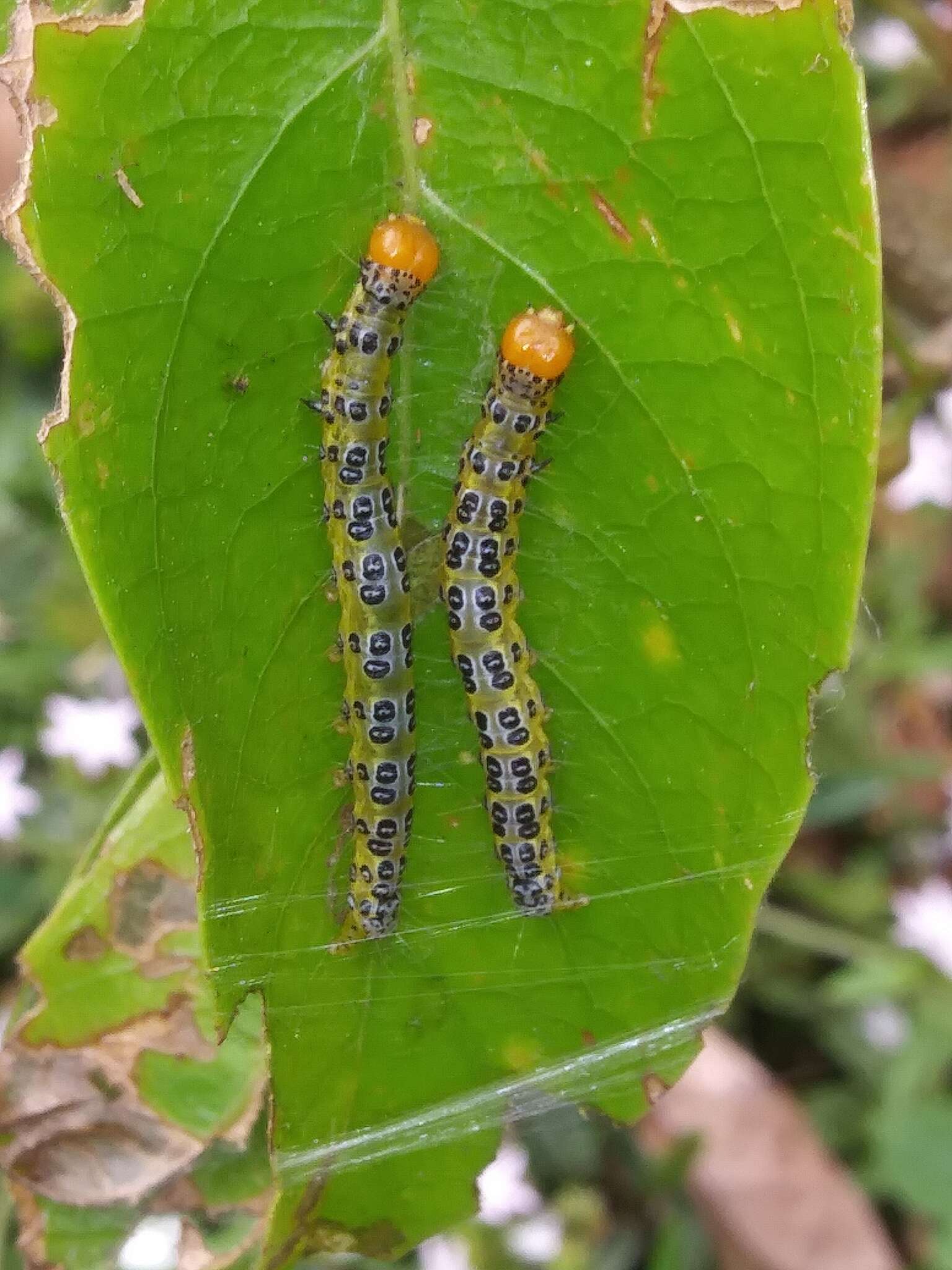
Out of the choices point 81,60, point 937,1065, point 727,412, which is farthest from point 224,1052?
point 937,1065

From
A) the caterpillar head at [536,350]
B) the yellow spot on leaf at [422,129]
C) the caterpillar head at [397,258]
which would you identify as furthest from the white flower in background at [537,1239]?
the yellow spot on leaf at [422,129]

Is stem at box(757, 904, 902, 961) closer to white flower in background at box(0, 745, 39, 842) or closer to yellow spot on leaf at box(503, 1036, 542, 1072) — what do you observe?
yellow spot on leaf at box(503, 1036, 542, 1072)

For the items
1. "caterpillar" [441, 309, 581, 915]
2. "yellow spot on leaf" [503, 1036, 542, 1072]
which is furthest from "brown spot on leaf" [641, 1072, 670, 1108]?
"caterpillar" [441, 309, 581, 915]

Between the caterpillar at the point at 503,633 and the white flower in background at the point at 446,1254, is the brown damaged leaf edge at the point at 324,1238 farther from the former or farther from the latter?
the white flower in background at the point at 446,1254

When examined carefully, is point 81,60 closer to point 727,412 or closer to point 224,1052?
point 727,412

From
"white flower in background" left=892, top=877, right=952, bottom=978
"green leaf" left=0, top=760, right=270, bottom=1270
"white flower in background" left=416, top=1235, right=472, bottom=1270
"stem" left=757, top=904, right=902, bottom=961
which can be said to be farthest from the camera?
"stem" left=757, top=904, right=902, bottom=961

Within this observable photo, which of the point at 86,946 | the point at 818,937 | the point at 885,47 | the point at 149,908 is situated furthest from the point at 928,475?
the point at 86,946
